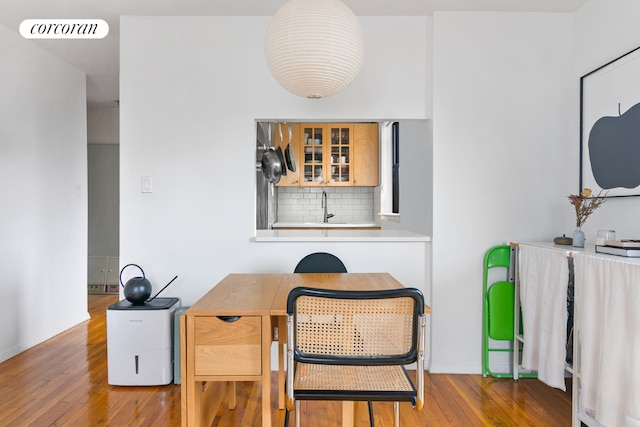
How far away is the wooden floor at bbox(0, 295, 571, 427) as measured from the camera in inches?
89.0

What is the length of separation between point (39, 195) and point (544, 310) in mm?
3780

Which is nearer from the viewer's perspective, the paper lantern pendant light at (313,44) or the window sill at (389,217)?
the paper lantern pendant light at (313,44)

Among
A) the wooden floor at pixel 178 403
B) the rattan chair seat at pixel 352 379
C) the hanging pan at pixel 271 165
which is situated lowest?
the wooden floor at pixel 178 403

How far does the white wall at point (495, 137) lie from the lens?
9.74 ft

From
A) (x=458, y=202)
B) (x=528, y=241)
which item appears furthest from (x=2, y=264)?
(x=528, y=241)

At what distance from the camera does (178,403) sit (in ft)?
8.06

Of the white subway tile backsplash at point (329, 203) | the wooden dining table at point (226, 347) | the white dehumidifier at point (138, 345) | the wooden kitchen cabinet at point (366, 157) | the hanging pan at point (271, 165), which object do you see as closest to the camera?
the wooden dining table at point (226, 347)

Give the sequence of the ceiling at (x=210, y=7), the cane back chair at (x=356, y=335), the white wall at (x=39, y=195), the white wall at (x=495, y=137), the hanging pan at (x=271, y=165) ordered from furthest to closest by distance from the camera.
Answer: the hanging pan at (x=271, y=165)
the white wall at (x=39, y=195)
the white wall at (x=495, y=137)
the ceiling at (x=210, y=7)
the cane back chair at (x=356, y=335)

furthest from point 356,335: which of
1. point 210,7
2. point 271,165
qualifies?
point 271,165

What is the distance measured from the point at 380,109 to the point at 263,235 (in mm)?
1211

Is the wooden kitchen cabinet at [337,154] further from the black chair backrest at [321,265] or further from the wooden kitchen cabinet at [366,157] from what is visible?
the black chair backrest at [321,265]

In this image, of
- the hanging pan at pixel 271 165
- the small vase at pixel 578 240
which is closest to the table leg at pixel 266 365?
the small vase at pixel 578 240

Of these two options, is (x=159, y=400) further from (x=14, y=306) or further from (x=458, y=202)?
(x=458, y=202)

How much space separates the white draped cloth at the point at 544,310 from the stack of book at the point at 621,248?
195 millimetres
